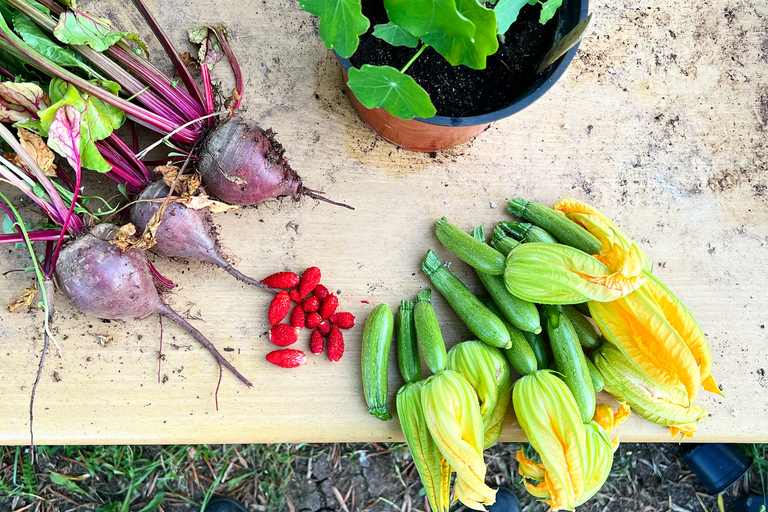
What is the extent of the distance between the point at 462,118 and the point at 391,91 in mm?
162

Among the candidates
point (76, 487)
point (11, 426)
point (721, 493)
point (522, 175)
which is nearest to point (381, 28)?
point (522, 175)

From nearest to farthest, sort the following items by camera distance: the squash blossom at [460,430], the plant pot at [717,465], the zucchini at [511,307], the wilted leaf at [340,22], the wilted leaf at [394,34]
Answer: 1. the wilted leaf at [340,22]
2. the wilted leaf at [394,34]
3. the squash blossom at [460,430]
4. the zucchini at [511,307]
5. the plant pot at [717,465]

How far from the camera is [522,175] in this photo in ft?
4.09

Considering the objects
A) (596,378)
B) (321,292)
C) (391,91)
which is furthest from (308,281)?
(596,378)

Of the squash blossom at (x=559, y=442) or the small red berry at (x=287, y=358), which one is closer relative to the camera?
the squash blossom at (x=559, y=442)

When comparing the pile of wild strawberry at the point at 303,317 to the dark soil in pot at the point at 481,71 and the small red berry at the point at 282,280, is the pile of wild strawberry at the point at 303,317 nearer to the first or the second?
the small red berry at the point at 282,280

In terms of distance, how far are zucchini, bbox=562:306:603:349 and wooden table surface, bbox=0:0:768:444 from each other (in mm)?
225

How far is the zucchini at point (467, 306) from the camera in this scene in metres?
1.10

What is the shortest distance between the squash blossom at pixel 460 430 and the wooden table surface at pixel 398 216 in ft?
0.53

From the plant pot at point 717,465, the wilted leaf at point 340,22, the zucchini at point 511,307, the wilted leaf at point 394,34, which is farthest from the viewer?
the plant pot at point 717,465

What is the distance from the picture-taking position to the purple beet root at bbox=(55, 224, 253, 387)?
3.42ft

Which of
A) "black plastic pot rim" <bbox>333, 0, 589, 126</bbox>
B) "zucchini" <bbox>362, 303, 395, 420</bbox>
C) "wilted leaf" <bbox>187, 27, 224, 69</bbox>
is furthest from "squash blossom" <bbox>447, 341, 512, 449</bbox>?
"wilted leaf" <bbox>187, 27, 224, 69</bbox>

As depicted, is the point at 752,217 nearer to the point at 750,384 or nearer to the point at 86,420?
the point at 750,384

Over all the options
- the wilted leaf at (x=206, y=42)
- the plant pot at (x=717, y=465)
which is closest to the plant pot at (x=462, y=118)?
the wilted leaf at (x=206, y=42)
